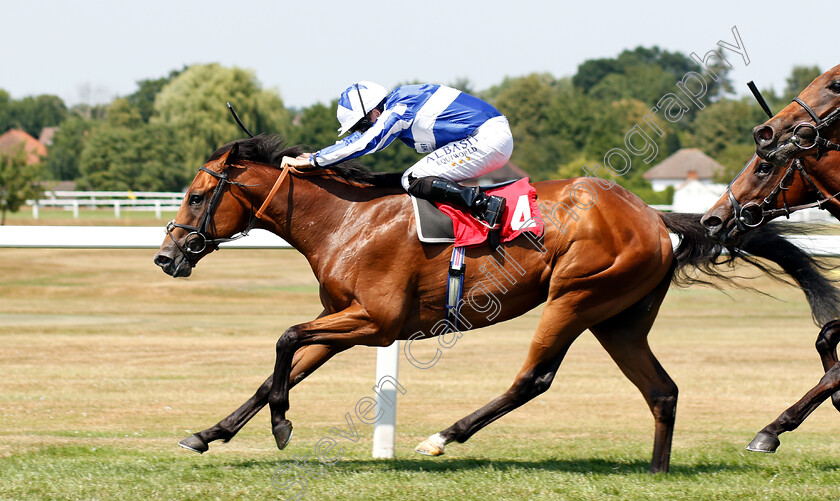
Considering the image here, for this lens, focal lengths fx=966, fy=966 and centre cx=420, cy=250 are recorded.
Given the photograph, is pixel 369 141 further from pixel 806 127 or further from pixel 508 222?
pixel 806 127

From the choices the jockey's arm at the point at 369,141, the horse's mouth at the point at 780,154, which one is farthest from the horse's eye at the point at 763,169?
the jockey's arm at the point at 369,141

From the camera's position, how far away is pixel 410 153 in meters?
52.8

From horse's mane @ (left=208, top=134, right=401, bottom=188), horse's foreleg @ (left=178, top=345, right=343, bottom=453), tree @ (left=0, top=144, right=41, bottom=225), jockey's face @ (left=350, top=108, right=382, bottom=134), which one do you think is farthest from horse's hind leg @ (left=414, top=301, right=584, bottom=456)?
tree @ (left=0, top=144, right=41, bottom=225)

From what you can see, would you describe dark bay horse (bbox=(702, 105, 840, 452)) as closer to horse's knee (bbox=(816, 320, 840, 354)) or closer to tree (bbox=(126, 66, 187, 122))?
horse's knee (bbox=(816, 320, 840, 354))

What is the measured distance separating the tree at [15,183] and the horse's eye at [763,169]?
30.1m

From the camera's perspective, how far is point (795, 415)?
457 centimetres

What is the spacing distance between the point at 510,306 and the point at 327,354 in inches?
38.7

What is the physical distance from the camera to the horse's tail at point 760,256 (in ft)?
16.8

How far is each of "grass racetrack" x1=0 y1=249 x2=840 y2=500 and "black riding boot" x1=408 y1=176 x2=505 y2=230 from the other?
1.27 meters

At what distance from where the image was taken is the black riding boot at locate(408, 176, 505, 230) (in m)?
4.72

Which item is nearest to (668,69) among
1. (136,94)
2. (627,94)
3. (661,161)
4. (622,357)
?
(627,94)

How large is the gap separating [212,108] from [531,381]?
49.2 metres

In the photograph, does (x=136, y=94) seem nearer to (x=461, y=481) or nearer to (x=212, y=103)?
(x=212, y=103)

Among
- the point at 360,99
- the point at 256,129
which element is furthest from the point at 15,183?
the point at 360,99
